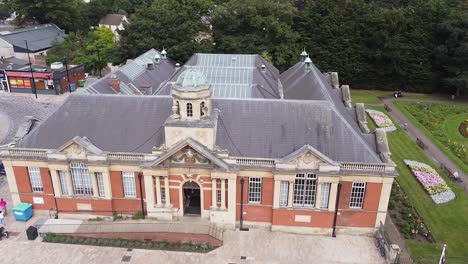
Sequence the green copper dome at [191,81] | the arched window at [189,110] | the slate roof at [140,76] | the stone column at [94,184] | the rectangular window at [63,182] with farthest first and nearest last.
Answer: the slate roof at [140,76], the rectangular window at [63,182], the stone column at [94,184], the arched window at [189,110], the green copper dome at [191,81]

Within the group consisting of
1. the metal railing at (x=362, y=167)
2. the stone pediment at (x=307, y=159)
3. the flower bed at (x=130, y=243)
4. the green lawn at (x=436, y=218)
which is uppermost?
the stone pediment at (x=307, y=159)

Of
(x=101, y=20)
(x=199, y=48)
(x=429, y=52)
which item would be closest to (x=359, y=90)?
(x=429, y=52)

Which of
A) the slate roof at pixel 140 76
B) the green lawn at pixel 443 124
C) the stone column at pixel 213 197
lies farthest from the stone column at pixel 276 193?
the green lawn at pixel 443 124

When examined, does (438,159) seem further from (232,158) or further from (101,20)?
(101,20)

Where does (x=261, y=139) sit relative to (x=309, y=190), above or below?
above

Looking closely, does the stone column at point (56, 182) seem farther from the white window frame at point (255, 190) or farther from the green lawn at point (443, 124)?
the green lawn at point (443, 124)

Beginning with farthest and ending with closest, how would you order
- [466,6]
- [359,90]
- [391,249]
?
[359,90], [466,6], [391,249]
